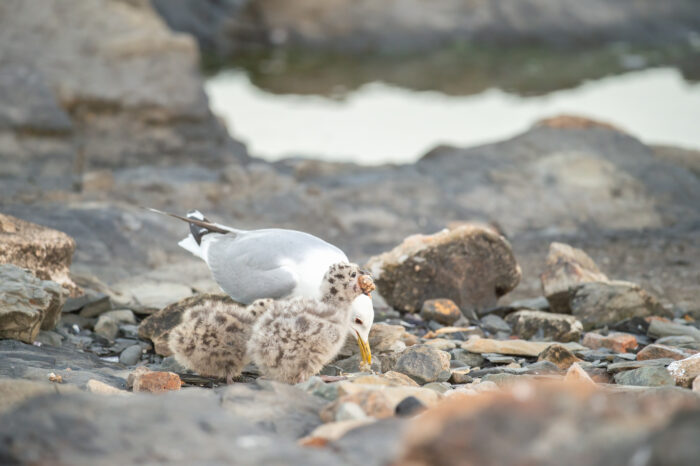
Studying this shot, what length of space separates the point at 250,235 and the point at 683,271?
3.57m

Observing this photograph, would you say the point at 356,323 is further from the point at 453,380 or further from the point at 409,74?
the point at 409,74

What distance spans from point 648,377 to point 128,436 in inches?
98.3

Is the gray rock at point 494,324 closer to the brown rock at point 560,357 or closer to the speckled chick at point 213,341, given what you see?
the brown rock at point 560,357

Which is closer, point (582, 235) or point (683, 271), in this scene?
point (683, 271)

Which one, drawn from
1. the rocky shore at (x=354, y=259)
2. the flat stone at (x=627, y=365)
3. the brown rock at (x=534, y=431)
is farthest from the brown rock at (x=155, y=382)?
the flat stone at (x=627, y=365)

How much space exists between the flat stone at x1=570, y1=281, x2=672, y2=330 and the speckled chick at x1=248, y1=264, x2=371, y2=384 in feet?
6.79

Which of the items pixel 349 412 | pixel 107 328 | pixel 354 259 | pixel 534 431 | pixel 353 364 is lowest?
pixel 354 259

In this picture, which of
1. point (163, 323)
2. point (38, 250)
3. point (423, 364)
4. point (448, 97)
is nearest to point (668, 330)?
point (423, 364)

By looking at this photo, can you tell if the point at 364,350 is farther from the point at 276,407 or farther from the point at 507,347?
the point at 276,407

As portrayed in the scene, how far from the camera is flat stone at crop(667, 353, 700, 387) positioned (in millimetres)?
3734

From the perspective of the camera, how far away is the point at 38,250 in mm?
4859

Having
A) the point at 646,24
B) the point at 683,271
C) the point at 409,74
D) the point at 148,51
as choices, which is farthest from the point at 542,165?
the point at 646,24

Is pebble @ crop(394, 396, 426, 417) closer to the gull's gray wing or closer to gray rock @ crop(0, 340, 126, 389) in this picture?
gray rock @ crop(0, 340, 126, 389)

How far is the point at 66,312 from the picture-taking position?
4992 millimetres
